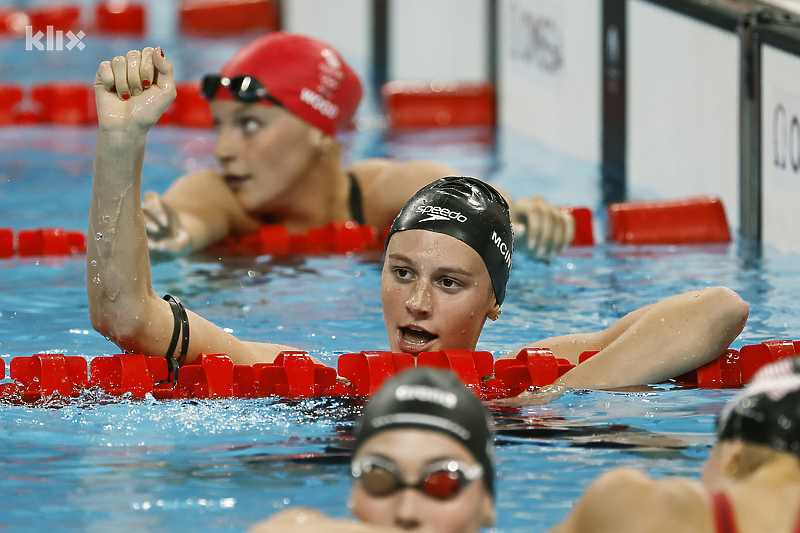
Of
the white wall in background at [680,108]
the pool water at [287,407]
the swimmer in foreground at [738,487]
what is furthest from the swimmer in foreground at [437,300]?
the white wall in background at [680,108]

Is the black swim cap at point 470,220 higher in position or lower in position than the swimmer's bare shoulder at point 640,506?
higher

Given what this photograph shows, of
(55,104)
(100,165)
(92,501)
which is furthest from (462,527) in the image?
(55,104)

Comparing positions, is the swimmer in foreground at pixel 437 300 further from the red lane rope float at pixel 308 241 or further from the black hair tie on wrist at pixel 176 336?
the red lane rope float at pixel 308 241

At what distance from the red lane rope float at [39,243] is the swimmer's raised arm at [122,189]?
248 cm

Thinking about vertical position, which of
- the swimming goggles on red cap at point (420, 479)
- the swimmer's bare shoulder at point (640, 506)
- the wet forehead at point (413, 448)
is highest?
the wet forehead at point (413, 448)

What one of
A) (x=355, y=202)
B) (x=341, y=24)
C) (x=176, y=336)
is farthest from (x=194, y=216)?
(x=341, y=24)

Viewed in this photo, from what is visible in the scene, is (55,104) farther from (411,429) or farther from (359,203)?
(411,429)

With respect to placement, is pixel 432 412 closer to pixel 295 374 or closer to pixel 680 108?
pixel 295 374

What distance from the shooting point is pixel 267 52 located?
5586 millimetres

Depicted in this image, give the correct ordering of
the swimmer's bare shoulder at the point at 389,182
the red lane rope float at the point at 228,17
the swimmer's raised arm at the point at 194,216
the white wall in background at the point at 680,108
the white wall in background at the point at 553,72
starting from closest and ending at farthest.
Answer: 1. the swimmer's raised arm at the point at 194,216
2. the swimmer's bare shoulder at the point at 389,182
3. the white wall in background at the point at 680,108
4. the white wall in background at the point at 553,72
5. the red lane rope float at the point at 228,17

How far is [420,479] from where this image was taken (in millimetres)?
1906

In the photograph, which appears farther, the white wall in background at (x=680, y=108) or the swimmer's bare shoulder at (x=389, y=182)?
the white wall in background at (x=680, y=108)

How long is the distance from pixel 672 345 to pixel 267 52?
2.95 meters

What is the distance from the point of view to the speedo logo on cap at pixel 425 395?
1.98 m
